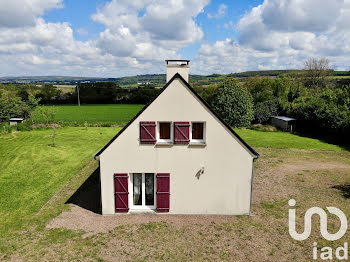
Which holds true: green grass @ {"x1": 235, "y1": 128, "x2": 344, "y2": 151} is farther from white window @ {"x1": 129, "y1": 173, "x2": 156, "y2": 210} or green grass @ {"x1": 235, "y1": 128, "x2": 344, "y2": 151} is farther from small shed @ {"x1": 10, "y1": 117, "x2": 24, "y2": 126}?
small shed @ {"x1": 10, "y1": 117, "x2": 24, "y2": 126}

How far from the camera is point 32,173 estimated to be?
20500 millimetres

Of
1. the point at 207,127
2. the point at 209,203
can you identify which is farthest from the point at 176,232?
the point at 207,127

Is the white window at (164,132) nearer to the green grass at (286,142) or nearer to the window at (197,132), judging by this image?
the window at (197,132)

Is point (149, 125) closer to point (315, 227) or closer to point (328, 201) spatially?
point (315, 227)

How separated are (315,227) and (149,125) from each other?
10.1 meters

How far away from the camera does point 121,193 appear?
12.8 metres

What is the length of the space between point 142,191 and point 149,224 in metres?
1.76

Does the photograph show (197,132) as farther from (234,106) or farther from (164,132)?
(234,106)

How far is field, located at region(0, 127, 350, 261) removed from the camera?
1017cm

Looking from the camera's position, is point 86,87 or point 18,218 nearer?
point 18,218

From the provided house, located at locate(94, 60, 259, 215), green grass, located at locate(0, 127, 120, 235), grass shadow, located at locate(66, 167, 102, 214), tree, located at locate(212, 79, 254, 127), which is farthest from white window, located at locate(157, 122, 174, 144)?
tree, located at locate(212, 79, 254, 127)

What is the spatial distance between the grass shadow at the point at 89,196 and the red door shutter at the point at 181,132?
20.4 ft

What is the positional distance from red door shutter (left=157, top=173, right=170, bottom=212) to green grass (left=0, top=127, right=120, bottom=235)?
23.9 feet

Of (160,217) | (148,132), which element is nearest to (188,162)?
(148,132)
